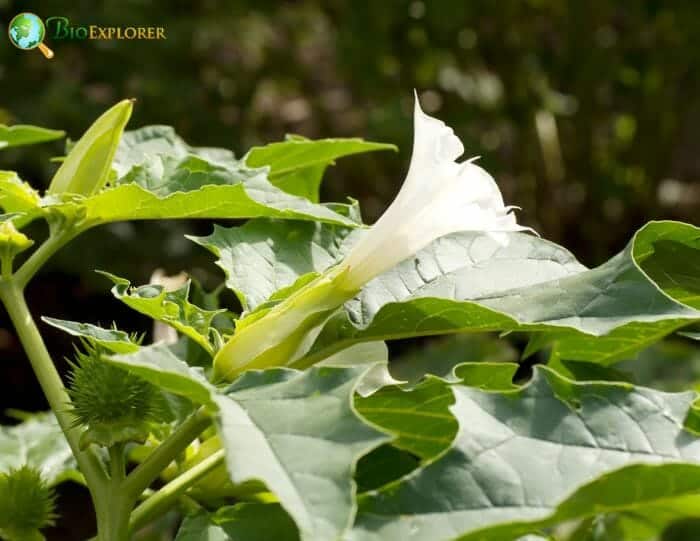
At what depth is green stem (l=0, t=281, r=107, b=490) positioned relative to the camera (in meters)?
0.64

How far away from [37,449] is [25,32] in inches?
24.6

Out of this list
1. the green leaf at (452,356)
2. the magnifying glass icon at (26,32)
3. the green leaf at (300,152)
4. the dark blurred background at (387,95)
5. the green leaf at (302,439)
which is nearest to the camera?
the green leaf at (302,439)

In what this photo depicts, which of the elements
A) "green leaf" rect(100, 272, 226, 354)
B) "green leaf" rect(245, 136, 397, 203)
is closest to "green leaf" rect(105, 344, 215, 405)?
"green leaf" rect(100, 272, 226, 354)

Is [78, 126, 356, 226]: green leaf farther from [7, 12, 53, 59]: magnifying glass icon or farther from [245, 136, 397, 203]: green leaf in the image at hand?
[7, 12, 53, 59]: magnifying glass icon

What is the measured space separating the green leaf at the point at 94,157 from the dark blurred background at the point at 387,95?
1982 mm

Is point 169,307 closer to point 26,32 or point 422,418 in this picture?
point 422,418

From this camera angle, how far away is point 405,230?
637 millimetres

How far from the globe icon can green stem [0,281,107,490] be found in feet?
2.13

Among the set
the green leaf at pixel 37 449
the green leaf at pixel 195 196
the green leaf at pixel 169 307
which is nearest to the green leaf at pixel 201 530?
the green leaf at pixel 169 307

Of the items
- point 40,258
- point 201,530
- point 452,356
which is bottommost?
point 452,356

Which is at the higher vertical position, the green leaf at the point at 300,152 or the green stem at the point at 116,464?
the green leaf at the point at 300,152

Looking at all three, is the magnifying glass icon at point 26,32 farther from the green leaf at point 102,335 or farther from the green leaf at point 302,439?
the green leaf at point 302,439

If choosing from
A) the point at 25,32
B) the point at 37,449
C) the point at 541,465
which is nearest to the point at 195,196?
the point at 541,465

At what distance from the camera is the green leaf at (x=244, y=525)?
564 millimetres
